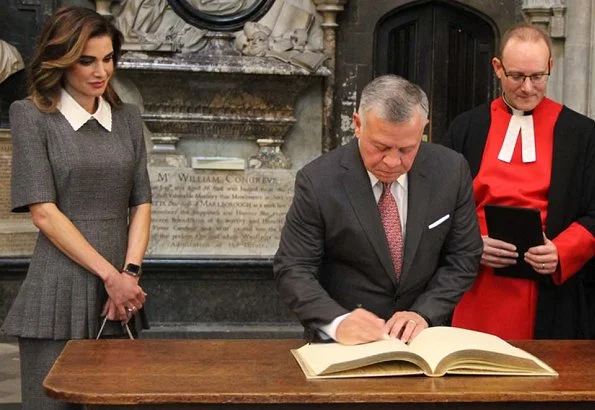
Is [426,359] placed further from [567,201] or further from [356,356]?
[567,201]

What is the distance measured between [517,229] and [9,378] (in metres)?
3.54

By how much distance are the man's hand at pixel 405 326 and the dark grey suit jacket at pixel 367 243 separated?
0.39ft

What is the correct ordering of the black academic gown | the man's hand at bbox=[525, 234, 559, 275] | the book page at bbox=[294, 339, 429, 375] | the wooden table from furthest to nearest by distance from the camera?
the black academic gown, the man's hand at bbox=[525, 234, 559, 275], the book page at bbox=[294, 339, 429, 375], the wooden table

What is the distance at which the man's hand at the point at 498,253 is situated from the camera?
3773 millimetres

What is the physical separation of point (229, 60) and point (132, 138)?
4.02 metres

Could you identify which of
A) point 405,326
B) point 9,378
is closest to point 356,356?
point 405,326

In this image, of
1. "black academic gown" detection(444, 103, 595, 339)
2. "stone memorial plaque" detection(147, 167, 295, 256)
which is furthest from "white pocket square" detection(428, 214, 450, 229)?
"stone memorial plaque" detection(147, 167, 295, 256)

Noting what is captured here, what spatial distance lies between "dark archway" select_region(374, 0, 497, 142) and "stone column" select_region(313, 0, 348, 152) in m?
0.37

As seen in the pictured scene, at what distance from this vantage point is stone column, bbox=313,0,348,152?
782 cm

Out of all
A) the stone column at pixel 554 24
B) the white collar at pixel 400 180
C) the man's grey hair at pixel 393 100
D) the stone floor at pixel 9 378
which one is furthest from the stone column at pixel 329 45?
the man's grey hair at pixel 393 100

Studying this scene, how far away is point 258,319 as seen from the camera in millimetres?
7535

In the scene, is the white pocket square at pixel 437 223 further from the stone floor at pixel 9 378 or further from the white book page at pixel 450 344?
the stone floor at pixel 9 378

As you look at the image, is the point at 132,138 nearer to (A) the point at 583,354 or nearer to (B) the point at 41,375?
(B) the point at 41,375

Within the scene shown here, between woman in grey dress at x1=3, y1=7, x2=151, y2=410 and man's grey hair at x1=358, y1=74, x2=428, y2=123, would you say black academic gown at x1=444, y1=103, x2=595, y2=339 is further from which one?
woman in grey dress at x1=3, y1=7, x2=151, y2=410
